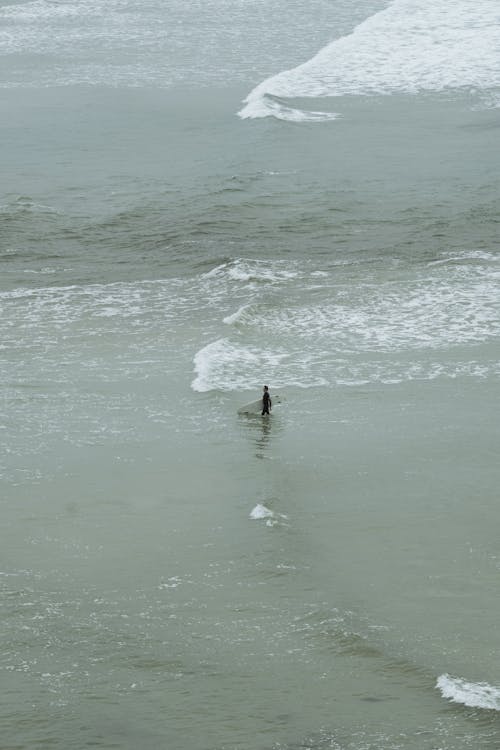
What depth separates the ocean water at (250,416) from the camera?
1394 cm

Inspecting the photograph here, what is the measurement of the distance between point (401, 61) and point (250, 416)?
33573mm

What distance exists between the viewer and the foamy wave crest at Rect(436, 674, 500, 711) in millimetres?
13391

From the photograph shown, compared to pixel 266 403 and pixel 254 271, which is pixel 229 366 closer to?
pixel 266 403

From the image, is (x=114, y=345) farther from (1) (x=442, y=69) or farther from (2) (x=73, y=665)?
(1) (x=442, y=69)

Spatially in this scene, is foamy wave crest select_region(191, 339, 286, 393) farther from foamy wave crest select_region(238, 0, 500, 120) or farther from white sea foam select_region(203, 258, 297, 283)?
foamy wave crest select_region(238, 0, 500, 120)

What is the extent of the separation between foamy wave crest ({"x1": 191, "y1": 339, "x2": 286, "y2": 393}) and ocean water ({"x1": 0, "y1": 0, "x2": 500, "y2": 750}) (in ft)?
0.30

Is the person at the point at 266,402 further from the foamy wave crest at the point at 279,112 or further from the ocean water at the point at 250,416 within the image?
the foamy wave crest at the point at 279,112

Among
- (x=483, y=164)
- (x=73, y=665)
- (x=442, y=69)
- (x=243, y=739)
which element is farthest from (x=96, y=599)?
(x=442, y=69)

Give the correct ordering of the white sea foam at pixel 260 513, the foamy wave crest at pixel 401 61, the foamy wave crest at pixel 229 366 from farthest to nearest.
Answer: the foamy wave crest at pixel 401 61 → the foamy wave crest at pixel 229 366 → the white sea foam at pixel 260 513

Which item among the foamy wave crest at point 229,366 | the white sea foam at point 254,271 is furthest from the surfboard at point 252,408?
the white sea foam at point 254,271

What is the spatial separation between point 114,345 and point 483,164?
1801 cm

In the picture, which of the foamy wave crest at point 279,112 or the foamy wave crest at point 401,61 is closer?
the foamy wave crest at point 279,112

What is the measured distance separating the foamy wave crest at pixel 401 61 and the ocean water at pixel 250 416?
378mm

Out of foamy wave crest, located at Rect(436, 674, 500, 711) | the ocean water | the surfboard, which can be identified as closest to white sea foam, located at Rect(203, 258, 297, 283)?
the ocean water
